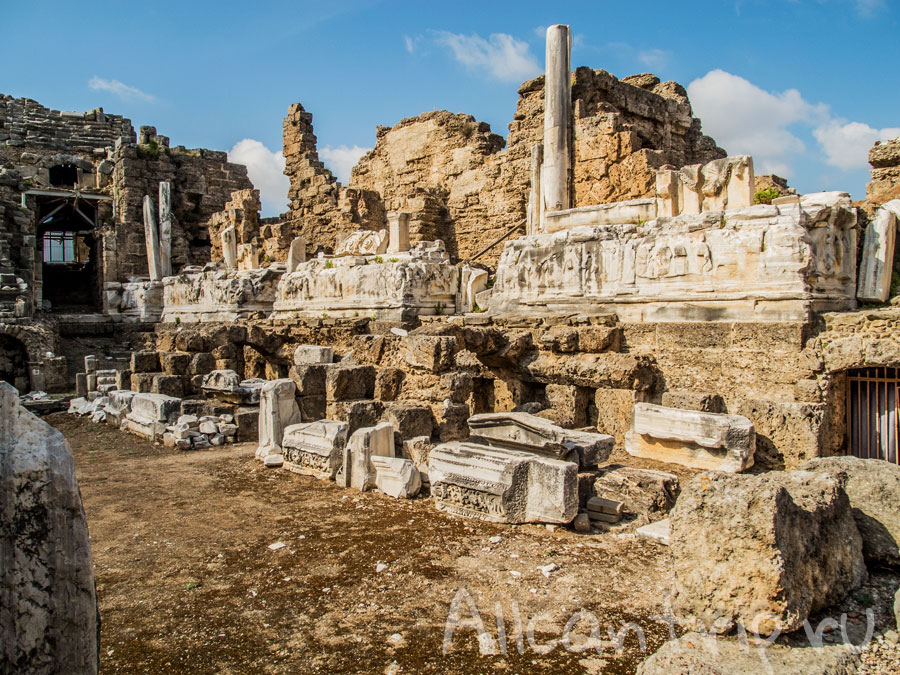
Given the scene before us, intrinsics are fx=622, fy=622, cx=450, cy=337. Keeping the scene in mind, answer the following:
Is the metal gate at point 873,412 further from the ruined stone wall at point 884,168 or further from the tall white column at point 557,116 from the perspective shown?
the tall white column at point 557,116

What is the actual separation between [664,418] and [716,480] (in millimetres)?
2668

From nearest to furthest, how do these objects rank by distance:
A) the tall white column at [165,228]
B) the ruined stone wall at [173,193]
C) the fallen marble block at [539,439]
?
the fallen marble block at [539,439], the tall white column at [165,228], the ruined stone wall at [173,193]

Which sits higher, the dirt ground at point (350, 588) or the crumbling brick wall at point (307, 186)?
the crumbling brick wall at point (307, 186)

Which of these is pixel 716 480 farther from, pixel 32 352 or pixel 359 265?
pixel 32 352

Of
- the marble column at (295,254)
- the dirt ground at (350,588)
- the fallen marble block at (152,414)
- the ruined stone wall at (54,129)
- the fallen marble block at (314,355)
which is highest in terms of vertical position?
the ruined stone wall at (54,129)

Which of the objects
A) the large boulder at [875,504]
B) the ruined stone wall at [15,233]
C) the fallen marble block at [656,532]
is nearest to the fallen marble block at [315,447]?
the fallen marble block at [656,532]

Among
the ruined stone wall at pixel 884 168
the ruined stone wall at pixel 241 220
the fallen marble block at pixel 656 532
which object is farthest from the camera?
the ruined stone wall at pixel 241 220

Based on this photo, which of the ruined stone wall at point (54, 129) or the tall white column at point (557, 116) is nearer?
the tall white column at point (557, 116)

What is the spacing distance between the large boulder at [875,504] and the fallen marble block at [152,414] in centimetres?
784

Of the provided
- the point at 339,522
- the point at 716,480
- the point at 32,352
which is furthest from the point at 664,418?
the point at 32,352

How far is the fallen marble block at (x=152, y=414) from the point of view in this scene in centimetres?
858

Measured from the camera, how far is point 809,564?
2.83 meters

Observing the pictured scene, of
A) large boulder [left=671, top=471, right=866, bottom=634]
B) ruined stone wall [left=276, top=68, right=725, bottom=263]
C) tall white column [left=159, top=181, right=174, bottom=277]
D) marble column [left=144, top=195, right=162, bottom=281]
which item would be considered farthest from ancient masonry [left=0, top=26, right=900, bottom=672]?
tall white column [left=159, top=181, right=174, bottom=277]

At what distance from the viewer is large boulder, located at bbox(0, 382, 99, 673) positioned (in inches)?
66.7
